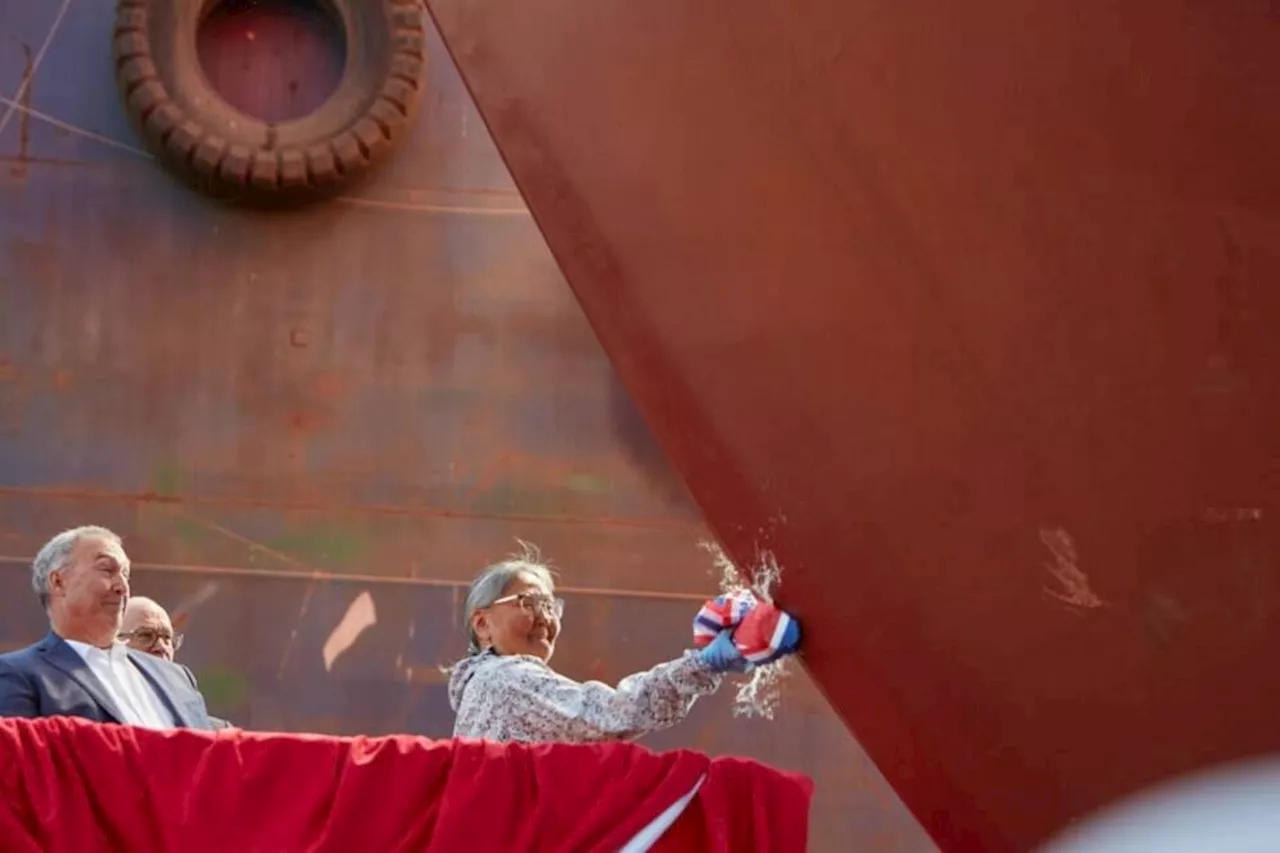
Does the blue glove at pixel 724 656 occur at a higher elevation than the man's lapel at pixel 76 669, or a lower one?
lower

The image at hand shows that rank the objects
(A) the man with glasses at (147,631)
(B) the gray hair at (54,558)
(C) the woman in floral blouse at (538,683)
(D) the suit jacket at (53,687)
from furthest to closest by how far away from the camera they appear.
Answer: (A) the man with glasses at (147,631) < (B) the gray hair at (54,558) < (D) the suit jacket at (53,687) < (C) the woman in floral blouse at (538,683)

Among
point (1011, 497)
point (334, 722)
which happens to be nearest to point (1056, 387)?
point (1011, 497)

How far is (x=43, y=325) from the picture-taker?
5.54 metres

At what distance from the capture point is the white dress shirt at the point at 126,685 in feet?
10.7

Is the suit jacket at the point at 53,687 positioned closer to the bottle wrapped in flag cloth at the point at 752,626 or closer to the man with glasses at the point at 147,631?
the man with glasses at the point at 147,631

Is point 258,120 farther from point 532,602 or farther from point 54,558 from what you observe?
point 532,602

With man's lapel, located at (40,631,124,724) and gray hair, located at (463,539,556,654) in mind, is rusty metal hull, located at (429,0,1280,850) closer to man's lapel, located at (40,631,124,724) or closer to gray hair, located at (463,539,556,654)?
gray hair, located at (463,539,556,654)

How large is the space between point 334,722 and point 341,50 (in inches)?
87.8

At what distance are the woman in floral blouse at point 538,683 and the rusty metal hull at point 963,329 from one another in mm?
221

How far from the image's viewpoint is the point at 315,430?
18.3ft

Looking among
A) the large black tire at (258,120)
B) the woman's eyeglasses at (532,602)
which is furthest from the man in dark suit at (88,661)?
the large black tire at (258,120)

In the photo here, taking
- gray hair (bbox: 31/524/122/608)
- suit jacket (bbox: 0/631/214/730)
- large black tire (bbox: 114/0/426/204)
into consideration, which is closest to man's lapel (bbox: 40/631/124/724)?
suit jacket (bbox: 0/631/214/730)

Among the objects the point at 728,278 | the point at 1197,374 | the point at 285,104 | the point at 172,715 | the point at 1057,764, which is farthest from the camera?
the point at 285,104

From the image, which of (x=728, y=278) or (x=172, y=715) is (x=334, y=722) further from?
(x=728, y=278)
